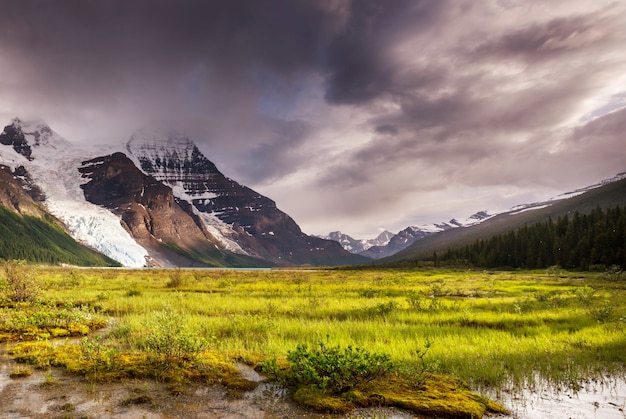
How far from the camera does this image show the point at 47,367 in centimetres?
1073

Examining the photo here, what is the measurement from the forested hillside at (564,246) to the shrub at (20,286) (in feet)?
316

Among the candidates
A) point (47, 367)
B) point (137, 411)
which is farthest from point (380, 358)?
point (47, 367)

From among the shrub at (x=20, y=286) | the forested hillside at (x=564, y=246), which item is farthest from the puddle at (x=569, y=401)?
the forested hillside at (x=564, y=246)

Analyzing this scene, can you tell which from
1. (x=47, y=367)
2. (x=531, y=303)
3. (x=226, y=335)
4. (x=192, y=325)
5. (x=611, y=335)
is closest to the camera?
(x=47, y=367)

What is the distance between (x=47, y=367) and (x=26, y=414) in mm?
4013

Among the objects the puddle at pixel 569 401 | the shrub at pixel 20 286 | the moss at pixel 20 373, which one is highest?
the shrub at pixel 20 286

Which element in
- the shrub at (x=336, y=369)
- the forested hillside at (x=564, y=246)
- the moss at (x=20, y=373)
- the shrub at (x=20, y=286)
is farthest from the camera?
the forested hillside at (x=564, y=246)

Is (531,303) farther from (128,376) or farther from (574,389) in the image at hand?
(128,376)

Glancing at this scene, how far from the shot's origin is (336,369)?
9117mm

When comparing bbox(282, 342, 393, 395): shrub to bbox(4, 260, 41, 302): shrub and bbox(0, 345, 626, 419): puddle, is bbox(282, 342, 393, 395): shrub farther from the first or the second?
bbox(4, 260, 41, 302): shrub

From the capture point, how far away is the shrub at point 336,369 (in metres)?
8.62

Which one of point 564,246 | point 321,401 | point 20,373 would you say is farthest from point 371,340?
point 564,246

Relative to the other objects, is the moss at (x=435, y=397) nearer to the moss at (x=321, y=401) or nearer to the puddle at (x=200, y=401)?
the puddle at (x=200, y=401)

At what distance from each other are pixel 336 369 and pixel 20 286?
27.1m
